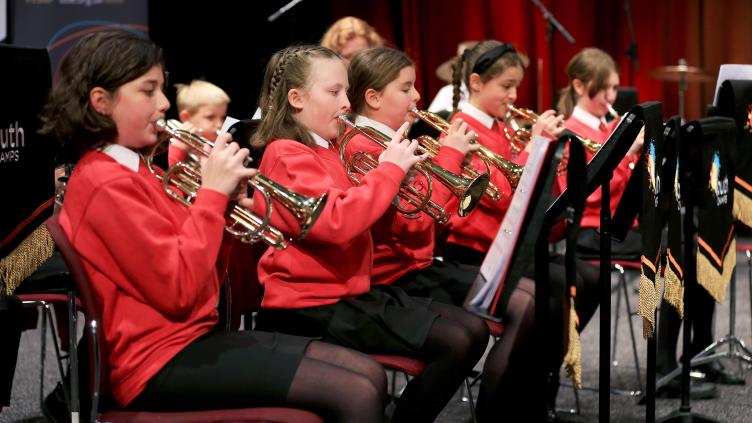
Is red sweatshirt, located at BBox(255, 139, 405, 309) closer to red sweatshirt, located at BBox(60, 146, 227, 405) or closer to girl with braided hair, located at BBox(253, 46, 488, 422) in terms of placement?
girl with braided hair, located at BBox(253, 46, 488, 422)

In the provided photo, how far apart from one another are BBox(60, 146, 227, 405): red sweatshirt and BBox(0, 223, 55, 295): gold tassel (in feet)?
1.42

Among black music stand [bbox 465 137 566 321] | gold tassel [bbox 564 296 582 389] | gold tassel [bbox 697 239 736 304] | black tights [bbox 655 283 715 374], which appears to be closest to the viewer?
black music stand [bbox 465 137 566 321]

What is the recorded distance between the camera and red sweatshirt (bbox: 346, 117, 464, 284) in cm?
271

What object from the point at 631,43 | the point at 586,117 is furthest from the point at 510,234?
the point at 631,43

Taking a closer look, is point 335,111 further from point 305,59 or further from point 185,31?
point 185,31

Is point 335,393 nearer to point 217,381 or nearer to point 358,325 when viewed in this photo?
point 217,381

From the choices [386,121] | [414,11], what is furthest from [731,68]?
[414,11]

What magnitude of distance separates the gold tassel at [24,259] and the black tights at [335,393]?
2.53ft

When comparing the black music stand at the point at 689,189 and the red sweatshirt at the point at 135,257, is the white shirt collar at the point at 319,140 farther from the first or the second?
the black music stand at the point at 689,189

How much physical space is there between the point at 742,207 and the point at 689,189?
22.4 inches

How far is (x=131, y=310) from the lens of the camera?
188 centimetres

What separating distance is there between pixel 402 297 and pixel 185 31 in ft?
12.6

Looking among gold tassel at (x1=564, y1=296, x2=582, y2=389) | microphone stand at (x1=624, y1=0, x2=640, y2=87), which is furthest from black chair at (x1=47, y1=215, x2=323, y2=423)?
microphone stand at (x1=624, y1=0, x2=640, y2=87)

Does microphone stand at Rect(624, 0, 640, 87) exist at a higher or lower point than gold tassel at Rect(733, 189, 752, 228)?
higher
